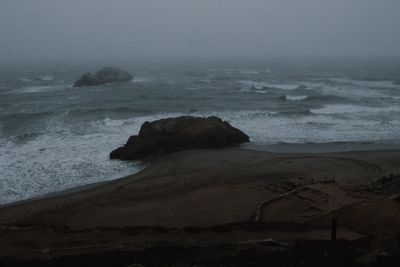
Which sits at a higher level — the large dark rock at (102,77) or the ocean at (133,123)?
the large dark rock at (102,77)

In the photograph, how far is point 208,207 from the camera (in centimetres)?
1596

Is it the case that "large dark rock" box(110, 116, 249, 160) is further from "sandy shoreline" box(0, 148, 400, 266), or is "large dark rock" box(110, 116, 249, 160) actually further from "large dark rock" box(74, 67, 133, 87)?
"large dark rock" box(74, 67, 133, 87)

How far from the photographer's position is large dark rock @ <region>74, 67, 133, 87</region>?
69.2 m

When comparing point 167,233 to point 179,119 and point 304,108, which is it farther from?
point 304,108

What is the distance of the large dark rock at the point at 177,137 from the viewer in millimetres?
25094

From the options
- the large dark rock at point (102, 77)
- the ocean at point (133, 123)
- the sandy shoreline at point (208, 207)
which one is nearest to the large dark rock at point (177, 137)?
the ocean at point (133, 123)

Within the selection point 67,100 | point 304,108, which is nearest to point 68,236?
point 304,108

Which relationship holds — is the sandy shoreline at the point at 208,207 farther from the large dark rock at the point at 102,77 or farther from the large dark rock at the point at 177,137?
the large dark rock at the point at 102,77


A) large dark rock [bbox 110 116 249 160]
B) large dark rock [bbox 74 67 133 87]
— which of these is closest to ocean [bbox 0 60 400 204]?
large dark rock [bbox 110 116 249 160]

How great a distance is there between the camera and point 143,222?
1461 cm

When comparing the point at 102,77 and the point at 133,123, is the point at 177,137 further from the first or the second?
the point at 102,77

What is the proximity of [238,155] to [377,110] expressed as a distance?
19.9m

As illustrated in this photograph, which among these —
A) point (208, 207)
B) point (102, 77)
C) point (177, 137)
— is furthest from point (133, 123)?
point (102, 77)

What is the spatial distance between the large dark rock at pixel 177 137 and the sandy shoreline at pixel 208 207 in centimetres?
215
